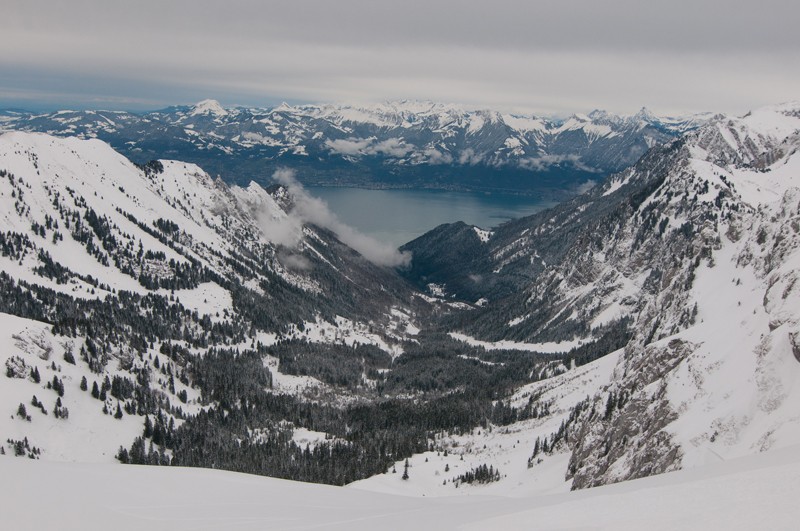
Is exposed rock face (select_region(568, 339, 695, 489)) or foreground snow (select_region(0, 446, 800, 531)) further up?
foreground snow (select_region(0, 446, 800, 531))

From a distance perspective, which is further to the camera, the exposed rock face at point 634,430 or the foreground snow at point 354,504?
the exposed rock face at point 634,430

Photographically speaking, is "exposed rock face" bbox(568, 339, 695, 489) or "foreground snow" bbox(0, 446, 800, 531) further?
"exposed rock face" bbox(568, 339, 695, 489)

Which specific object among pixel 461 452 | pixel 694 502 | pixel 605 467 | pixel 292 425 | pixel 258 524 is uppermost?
pixel 694 502

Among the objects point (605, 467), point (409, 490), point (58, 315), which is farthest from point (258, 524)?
point (58, 315)

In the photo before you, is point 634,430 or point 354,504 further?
point 634,430

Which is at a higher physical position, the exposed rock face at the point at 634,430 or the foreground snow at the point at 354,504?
the foreground snow at the point at 354,504

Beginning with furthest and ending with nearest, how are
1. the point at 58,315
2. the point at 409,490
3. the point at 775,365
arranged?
the point at 58,315
the point at 409,490
the point at 775,365

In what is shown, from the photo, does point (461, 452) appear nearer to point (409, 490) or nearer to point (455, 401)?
point (409, 490)

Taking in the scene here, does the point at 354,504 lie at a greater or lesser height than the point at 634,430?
greater
